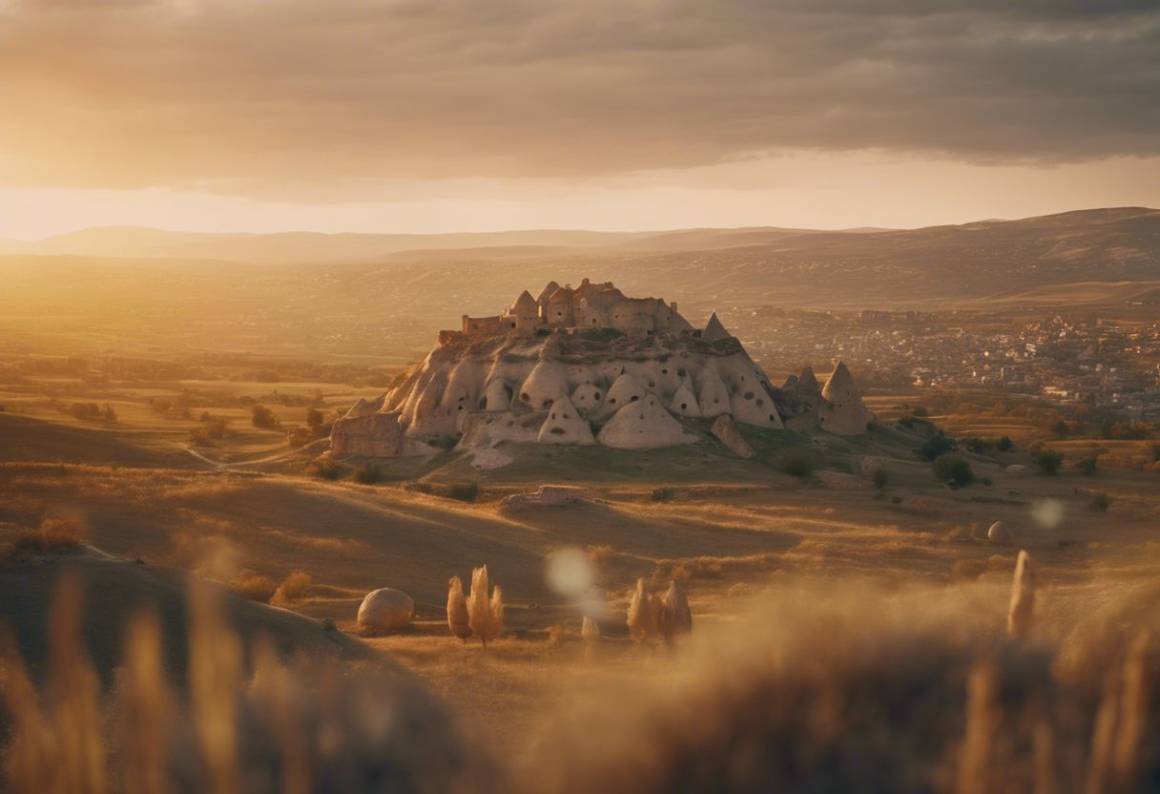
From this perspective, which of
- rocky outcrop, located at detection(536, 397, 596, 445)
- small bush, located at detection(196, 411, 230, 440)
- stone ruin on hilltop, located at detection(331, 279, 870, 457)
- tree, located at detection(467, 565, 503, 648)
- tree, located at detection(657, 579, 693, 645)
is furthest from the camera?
small bush, located at detection(196, 411, 230, 440)

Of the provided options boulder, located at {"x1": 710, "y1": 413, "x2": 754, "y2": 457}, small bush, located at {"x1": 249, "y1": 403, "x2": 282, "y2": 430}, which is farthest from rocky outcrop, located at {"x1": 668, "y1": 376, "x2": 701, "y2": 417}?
small bush, located at {"x1": 249, "y1": 403, "x2": 282, "y2": 430}

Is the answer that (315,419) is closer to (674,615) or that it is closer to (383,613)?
(383,613)

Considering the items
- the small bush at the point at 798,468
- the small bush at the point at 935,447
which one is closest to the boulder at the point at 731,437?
the small bush at the point at 798,468

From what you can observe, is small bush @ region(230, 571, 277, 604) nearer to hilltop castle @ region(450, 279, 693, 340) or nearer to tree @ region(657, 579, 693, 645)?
tree @ region(657, 579, 693, 645)

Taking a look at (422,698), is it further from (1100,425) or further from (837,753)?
(1100,425)

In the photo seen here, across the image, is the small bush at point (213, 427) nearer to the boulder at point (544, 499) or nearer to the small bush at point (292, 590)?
the boulder at point (544, 499)
